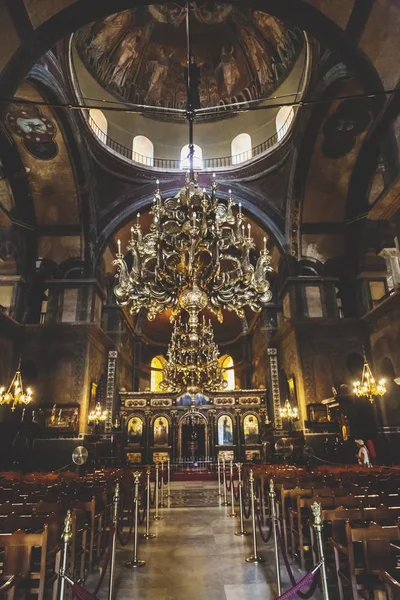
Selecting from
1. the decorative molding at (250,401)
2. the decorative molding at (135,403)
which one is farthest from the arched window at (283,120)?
the decorative molding at (135,403)

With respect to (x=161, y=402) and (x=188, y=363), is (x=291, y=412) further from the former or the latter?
(x=161, y=402)

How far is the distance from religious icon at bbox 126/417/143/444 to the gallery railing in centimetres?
1408

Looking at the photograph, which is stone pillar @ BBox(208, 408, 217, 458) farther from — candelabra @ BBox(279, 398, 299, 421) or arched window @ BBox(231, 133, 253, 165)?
arched window @ BBox(231, 133, 253, 165)

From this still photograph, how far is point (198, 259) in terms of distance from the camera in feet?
28.5

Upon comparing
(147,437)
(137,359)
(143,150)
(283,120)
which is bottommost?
(147,437)

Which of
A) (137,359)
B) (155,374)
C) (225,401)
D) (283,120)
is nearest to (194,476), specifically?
(225,401)

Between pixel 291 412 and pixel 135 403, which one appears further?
pixel 135 403

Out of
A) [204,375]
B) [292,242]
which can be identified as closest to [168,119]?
[292,242]

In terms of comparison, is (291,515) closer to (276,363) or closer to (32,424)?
(32,424)

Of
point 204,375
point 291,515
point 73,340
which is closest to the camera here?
point 291,515

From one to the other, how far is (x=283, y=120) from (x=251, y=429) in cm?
1669

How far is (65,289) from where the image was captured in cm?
1630

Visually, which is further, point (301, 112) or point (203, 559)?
point (301, 112)

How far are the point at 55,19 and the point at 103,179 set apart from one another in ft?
26.4
